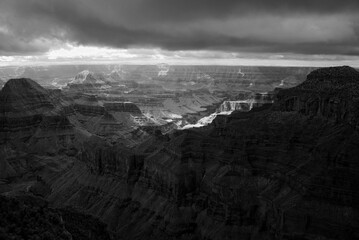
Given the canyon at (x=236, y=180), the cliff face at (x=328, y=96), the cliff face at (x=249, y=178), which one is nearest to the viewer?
the canyon at (x=236, y=180)

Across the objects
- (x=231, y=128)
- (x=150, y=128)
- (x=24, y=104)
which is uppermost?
(x=231, y=128)

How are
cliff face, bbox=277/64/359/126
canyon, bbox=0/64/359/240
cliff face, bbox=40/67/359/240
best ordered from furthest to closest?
cliff face, bbox=277/64/359/126 → cliff face, bbox=40/67/359/240 → canyon, bbox=0/64/359/240

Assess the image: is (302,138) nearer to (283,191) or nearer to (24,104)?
(283,191)

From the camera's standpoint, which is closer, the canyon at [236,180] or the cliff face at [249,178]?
the canyon at [236,180]

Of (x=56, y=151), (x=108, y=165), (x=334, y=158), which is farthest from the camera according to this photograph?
(x=56, y=151)

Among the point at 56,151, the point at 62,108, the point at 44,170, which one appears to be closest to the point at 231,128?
the point at 44,170

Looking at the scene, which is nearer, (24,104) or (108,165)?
(108,165)

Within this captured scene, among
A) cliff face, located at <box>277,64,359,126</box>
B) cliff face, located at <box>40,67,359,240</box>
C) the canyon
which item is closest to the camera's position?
the canyon

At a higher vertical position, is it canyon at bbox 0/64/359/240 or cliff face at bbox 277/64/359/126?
cliff face at bbox 277/64/359/126
